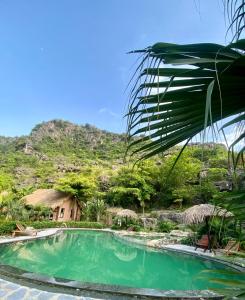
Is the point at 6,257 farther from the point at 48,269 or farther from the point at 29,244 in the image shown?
the point at 29,244

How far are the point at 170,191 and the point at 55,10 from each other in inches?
857

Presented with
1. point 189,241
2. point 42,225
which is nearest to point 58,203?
point 42,225

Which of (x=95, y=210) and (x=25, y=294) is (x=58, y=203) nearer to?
(x=95, y=210)

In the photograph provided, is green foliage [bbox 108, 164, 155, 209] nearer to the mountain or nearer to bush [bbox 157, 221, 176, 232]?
bush [bbox 157, 221, 176, 232]

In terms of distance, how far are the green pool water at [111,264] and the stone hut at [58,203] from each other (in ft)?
36.2

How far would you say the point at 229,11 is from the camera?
3.16ft

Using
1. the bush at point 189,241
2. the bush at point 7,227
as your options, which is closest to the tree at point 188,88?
the bush at point 189,241

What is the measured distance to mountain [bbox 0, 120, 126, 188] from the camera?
143ft

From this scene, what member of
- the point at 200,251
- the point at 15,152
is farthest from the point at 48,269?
the point at 15,152

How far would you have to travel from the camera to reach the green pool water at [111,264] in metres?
8.54

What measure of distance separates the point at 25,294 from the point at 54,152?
2044 inches

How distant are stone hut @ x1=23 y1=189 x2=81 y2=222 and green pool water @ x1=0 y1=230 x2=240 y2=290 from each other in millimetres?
11043

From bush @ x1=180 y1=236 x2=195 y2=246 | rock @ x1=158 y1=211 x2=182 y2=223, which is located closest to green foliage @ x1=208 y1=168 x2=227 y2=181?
rock @ x1=158 y1=211 x2=182 y2=223

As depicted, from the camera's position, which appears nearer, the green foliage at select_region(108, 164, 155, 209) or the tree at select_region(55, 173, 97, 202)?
the tree at select_region(55, 173, 97, 202)
